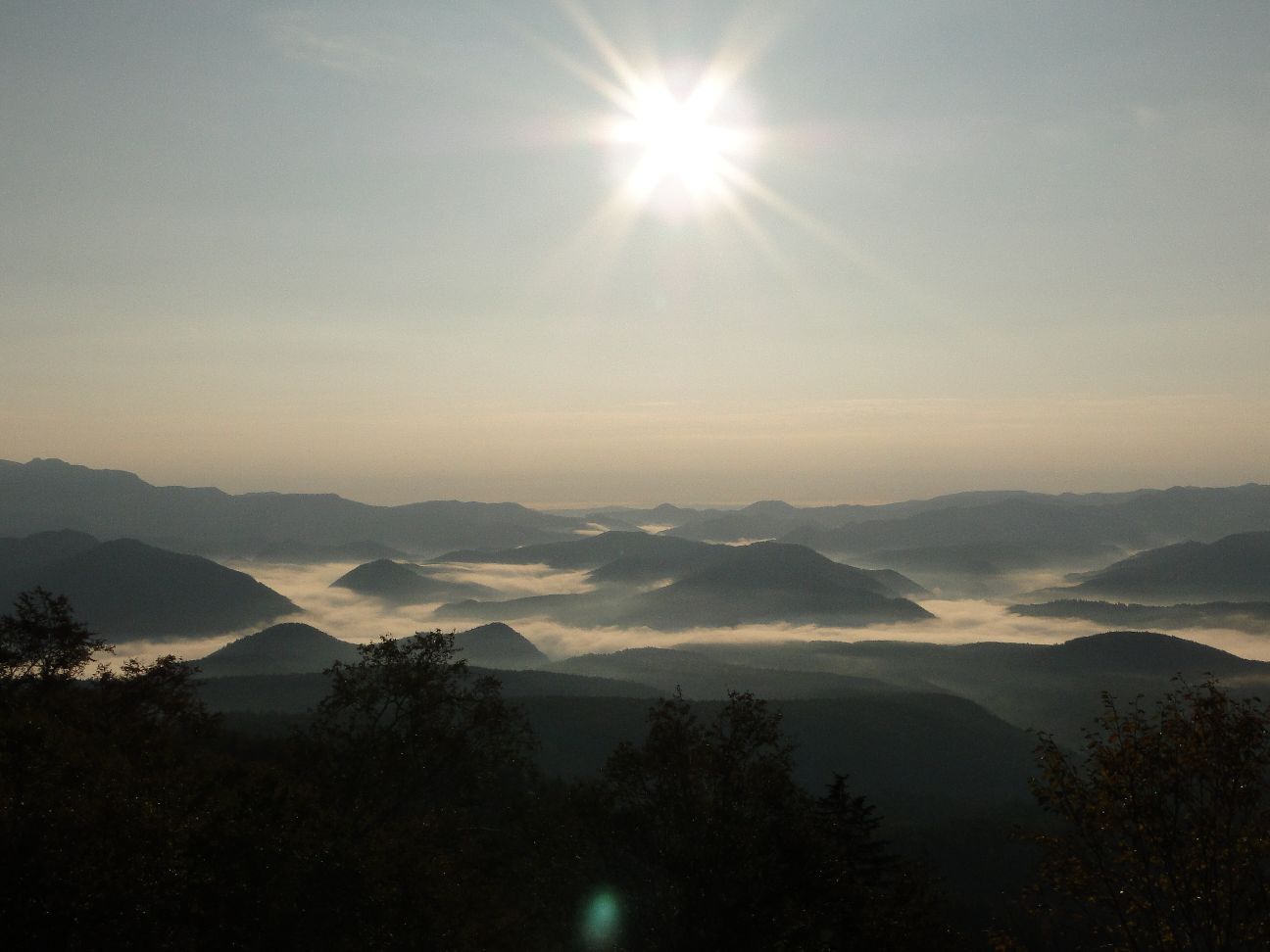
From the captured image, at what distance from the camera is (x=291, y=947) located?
3538 centimetres

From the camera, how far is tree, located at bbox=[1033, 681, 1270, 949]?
2600 cm

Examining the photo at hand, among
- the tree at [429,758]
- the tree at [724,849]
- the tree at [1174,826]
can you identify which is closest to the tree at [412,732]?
the tree at [429,758]

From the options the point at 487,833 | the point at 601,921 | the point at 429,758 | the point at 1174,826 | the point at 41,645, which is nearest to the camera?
the point at 1174,826

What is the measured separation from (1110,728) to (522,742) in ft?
127

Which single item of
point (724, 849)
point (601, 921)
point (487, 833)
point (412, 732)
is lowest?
point (487, 833)

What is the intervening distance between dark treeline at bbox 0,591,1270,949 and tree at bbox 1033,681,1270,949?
93 mm

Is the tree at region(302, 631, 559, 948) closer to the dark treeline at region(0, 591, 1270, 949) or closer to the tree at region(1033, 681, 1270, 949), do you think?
the dark treeline at region(0, 591, 1270, 949)

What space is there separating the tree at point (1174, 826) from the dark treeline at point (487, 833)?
0.30ft

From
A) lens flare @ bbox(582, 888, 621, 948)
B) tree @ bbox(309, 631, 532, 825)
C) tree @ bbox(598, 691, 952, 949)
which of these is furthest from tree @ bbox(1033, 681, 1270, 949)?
tree @ bbox(309, 631, 532, 825)

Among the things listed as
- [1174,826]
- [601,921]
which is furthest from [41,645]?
[1174,826]

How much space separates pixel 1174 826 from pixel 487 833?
5123 centimetres

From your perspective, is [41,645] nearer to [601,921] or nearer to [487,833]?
[487,833]

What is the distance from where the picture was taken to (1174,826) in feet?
87.6

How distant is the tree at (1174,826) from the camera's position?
1024 inches
